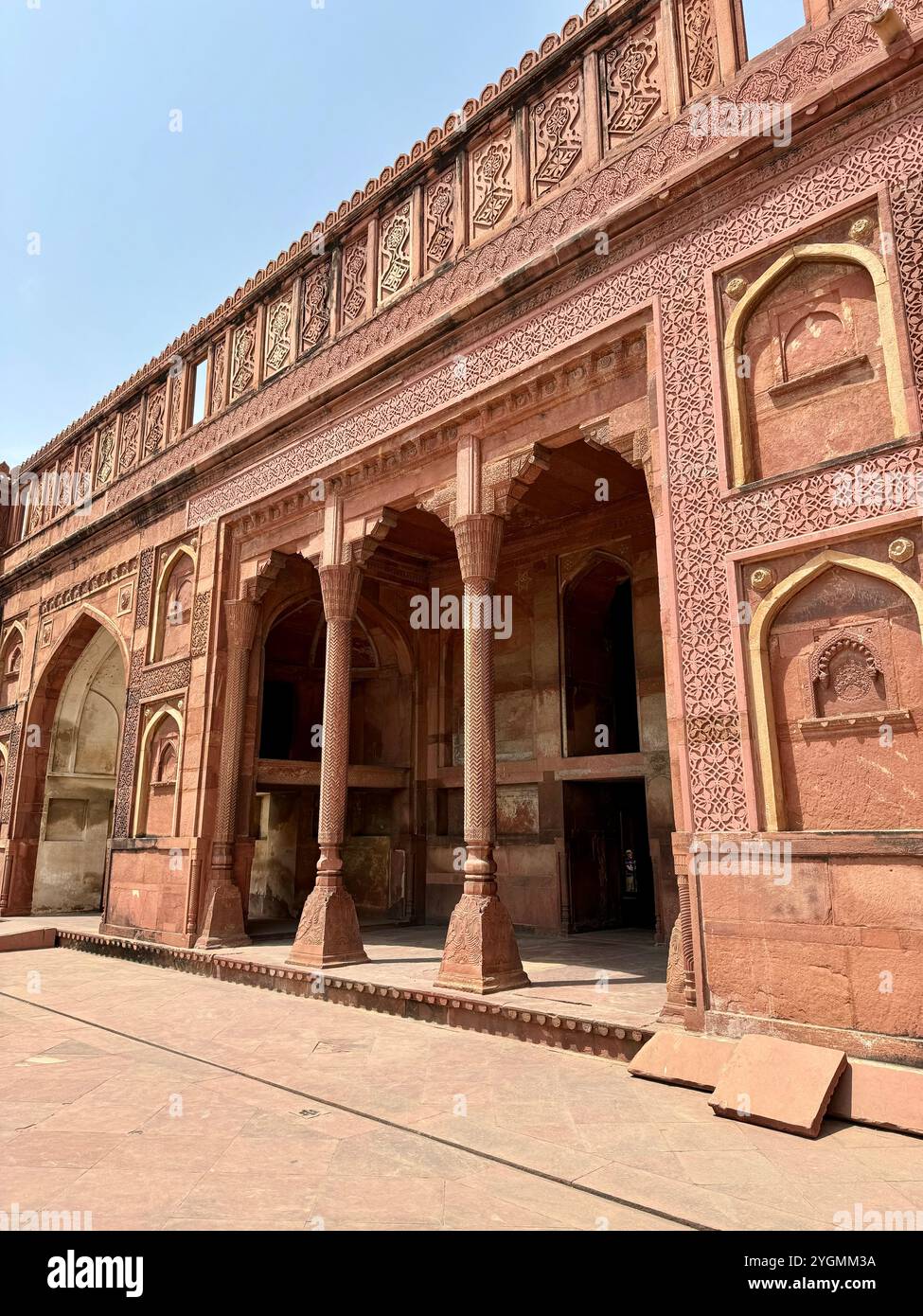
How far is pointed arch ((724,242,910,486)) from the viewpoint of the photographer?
16.2 ft

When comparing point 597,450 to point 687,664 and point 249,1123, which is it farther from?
point 249,1123

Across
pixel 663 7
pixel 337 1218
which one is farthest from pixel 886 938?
pixel 663 7

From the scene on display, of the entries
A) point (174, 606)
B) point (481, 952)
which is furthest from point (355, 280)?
point (481, 952)

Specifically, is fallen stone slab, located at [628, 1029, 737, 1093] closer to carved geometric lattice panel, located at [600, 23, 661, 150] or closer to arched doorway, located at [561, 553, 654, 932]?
arched doorway, located at [561, 553, 654, 932]

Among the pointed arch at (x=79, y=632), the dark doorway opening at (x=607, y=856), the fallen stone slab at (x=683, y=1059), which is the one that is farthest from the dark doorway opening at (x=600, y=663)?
the pointed arch at (x=79, y=632)

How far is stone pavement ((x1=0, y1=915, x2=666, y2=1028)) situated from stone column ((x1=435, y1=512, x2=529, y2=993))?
0.72 ft

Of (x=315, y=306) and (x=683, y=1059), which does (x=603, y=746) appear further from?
(x=315, y=306)

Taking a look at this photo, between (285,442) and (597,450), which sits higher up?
(285,442)

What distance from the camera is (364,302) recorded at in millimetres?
9289

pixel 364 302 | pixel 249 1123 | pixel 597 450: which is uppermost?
pixel 364 302

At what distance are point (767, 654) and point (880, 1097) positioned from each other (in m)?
2.45

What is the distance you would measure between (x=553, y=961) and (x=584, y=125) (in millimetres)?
7374

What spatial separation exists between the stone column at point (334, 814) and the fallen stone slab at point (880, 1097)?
15.7ft

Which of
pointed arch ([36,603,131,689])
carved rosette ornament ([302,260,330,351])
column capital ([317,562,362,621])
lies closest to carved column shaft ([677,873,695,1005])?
column capital ([317,562,362,621])
